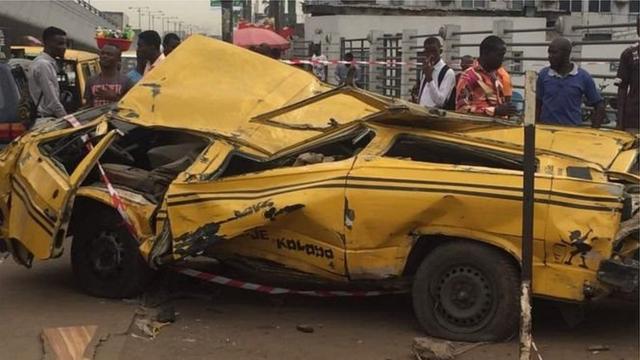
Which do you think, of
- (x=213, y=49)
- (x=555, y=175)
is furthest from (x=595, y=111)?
(x=213, y=49)

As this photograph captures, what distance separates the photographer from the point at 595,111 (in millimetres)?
7258

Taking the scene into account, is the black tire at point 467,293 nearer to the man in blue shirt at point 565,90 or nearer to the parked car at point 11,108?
the man in blue shirt at point 565,90

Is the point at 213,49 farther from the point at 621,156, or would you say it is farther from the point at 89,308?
the point at 621,156

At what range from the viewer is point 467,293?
5.00m

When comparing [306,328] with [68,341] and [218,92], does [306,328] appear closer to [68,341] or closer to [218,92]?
[68,341]

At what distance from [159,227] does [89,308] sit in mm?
907

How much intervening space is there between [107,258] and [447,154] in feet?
8.73

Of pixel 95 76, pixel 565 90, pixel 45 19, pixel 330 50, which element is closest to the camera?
pixel 565 90

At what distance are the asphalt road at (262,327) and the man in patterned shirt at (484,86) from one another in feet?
5.69

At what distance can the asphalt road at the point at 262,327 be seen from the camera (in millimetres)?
5066

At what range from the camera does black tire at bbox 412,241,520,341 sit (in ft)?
16.0

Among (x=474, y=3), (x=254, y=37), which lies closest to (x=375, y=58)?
(x=254, y=37)

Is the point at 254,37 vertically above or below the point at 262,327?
above

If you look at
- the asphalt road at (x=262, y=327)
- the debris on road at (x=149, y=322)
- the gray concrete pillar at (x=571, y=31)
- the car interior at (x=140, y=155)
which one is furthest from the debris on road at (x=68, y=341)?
the gray concrete pillar at (x=571, y=31)
